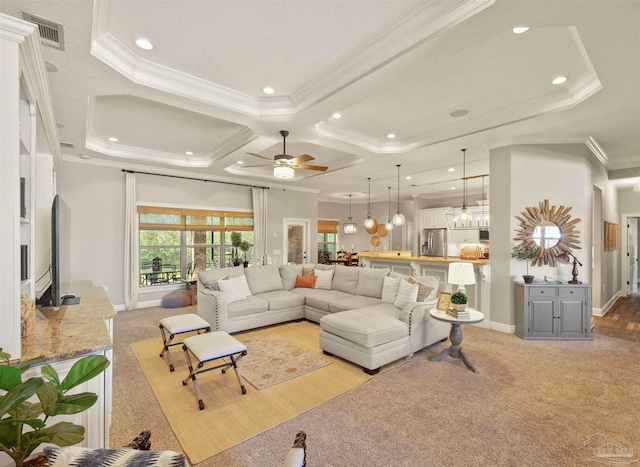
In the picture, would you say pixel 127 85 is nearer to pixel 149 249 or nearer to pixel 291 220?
pixel 149 249

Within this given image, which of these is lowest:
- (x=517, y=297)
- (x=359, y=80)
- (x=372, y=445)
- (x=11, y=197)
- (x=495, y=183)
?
(x=372, y=445)

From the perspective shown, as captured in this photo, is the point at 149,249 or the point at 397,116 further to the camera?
the point at 149,249

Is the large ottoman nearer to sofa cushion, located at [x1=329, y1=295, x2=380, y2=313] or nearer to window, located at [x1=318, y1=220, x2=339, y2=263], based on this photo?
sofa cushion, located at [x1=329, y1=295, x2=380, y2=313]

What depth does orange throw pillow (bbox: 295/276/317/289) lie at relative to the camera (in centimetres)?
576

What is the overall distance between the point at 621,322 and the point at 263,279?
20.6ft

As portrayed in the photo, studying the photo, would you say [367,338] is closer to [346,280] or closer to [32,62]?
[346,280]

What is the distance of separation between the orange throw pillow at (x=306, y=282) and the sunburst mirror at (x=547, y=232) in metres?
3.46

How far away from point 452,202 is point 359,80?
28.3ft

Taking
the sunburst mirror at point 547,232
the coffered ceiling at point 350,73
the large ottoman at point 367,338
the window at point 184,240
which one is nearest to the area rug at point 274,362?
the large ottoman at point 367,338

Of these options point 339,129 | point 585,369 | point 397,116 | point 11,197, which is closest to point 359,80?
point 397,116

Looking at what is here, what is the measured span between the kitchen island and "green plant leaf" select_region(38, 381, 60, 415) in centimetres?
498

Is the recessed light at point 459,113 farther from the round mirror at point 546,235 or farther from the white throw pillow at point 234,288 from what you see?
the white throw pillow at point 234,288

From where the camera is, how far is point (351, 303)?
4625mm

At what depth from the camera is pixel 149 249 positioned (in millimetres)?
6520
